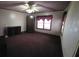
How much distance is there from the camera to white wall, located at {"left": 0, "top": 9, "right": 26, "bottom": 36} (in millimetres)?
5172

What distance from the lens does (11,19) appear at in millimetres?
5781

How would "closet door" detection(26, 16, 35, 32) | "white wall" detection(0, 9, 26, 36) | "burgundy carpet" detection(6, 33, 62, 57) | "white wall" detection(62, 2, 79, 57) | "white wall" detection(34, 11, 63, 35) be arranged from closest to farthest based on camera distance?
"white wall" detection(62, 2, 79, 57), "burgundy carpet" detection(6, 33, 62, 57), "white wall" detection(0, 9, 26, 36), "white wall" detection(34, 11, 63, 35), "closet door" detection(26, 16, 35, 32)

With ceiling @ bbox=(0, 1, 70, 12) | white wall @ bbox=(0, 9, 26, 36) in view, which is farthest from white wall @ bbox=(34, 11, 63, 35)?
white wall @ bbox=(0, 9, 26, 36)

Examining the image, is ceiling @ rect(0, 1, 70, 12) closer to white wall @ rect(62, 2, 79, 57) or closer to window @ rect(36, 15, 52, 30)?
white wall @ rect(62, 2, 79, 57)

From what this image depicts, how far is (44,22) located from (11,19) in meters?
2.64

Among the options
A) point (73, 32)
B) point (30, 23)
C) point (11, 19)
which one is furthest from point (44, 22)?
point (73, 32)

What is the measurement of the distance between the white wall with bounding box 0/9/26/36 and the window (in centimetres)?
137

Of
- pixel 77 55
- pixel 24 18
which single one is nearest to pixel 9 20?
pixel 24 18

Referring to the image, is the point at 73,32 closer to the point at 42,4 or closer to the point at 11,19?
the point at 42,4

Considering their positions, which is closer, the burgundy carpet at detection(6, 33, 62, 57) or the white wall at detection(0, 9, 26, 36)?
the burgundy carpet at detection(6, 33, 62, 57)

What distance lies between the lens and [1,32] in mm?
5152

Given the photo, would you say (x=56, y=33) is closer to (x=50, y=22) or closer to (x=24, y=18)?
(x=50, y=22)

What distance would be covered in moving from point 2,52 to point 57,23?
4.21 metres

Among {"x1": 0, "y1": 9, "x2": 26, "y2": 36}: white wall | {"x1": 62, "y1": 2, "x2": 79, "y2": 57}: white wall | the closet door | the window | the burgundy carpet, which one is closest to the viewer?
{"x1": 62, "y1": 2, "x2": 79, "y2": 57}: white wall
